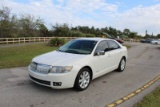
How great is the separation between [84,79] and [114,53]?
7.55 feet

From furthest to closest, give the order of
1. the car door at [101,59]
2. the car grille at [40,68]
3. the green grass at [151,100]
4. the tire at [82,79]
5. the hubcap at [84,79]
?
1. the car door at [101,59]
2. the hubcap at [84,79]
3. the tire at [82,79]
4. the car grille at [40,68]
5. the green grass at [151,100]

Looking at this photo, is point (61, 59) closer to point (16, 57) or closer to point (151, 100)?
point (151, 100)

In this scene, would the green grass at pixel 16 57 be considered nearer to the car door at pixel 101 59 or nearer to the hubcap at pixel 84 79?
the car door at pixel 101 59

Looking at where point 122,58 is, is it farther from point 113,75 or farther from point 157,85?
point 157,85

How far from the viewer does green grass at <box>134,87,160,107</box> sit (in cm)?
444

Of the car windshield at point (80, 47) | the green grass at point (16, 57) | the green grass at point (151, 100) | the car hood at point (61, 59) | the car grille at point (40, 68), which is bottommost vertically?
the green grass at point (151, 100)

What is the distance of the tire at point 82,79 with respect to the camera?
5.23 m

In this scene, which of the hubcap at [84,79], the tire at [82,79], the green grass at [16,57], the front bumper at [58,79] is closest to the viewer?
the front bumper at [58,79]

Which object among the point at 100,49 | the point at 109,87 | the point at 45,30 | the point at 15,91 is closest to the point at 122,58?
the point at 100,49

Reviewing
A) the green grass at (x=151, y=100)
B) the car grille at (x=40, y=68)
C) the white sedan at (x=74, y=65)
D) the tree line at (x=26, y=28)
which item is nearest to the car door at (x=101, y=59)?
the white sedan at (x=74, y=65)

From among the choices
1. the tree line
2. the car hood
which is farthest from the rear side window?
the tree line

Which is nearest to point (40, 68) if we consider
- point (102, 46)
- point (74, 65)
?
point (74, 65)

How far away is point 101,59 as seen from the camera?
628 cm

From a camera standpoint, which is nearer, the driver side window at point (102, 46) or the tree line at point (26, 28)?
the driver side window at point (102, 46)
